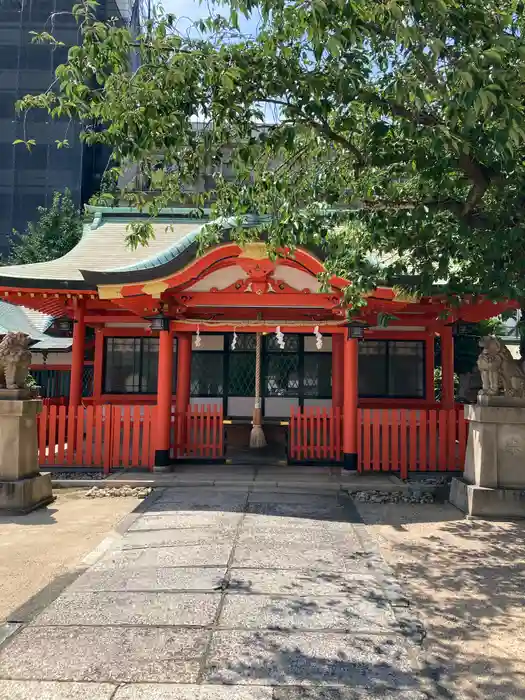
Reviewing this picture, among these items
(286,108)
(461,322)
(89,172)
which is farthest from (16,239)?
(286,108)

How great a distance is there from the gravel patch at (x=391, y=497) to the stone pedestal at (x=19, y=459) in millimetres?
4542

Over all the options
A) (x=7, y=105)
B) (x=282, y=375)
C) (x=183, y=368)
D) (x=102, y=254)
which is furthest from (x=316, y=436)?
(x=7, y=105)

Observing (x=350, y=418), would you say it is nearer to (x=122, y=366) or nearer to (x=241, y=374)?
(x=241, y=374)

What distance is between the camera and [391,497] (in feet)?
24.6

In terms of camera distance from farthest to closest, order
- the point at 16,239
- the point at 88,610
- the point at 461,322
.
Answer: the point at 16,239, the point at 461,322, the point at 88,610

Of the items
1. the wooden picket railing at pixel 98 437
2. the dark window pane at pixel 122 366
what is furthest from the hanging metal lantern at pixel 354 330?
the dark window pane at pixel 122 366

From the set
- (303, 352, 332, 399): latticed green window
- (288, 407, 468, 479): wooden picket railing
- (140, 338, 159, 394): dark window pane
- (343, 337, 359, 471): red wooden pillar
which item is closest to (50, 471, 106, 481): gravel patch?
(140, 338, 159, 394): dark window pane

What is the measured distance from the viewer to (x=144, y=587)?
4219 mm

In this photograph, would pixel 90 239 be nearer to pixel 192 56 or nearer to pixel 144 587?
pixel 192 56

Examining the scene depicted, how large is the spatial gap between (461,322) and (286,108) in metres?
7.51

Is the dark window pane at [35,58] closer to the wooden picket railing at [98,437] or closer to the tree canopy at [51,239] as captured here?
the tree canopy at [51,239]

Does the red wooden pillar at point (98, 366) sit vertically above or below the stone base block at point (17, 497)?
above

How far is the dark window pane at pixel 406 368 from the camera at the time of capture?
11.8 metres

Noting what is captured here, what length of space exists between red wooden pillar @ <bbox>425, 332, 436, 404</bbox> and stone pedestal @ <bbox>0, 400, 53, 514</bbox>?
8375mm
